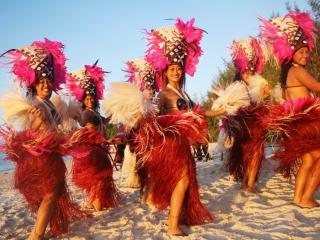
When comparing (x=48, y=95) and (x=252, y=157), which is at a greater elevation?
(x=48, y=95)

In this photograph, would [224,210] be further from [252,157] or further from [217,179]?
[217,179]

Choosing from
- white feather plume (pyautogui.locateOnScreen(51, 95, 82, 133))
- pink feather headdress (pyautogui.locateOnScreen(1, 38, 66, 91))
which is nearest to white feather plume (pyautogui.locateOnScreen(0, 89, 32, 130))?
pink feather headdress (pyautogui.locateOnScreen(1, 38, 66, 91))

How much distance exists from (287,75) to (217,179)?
2.57m

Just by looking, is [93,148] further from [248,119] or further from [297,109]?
[297,109]

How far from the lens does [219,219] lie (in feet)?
14.0

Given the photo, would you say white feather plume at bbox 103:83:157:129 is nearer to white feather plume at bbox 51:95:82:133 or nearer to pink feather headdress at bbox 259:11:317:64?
white feather plume at bbox 51:95:82:133

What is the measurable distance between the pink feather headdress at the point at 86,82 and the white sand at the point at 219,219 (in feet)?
4.76

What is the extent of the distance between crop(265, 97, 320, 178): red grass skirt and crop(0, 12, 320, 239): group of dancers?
1 cm

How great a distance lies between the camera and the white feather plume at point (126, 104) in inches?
138

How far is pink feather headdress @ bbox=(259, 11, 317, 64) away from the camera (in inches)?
184

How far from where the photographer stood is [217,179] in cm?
678

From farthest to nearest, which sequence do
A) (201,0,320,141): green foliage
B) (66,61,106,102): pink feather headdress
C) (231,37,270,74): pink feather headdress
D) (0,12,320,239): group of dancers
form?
(201,0,320,141): green foliage < (231,37,270,74): pink feather headdress < (66,61,106,102): pink feather headdress < (0,12,320,239): group of dancers

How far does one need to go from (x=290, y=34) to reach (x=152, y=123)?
6.83 feet

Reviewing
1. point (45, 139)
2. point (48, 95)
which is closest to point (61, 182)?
point (45, 139)
